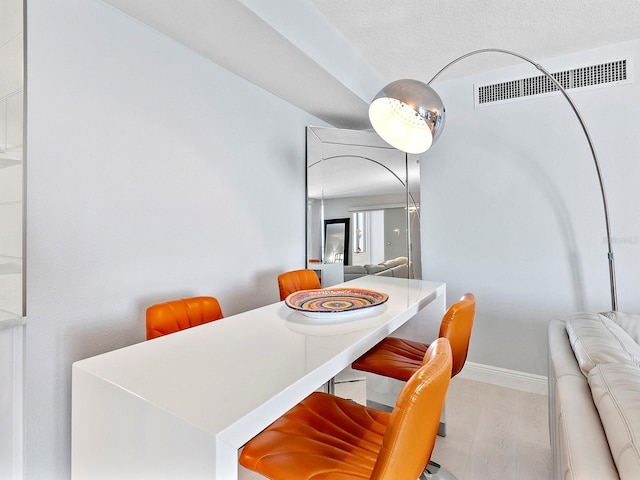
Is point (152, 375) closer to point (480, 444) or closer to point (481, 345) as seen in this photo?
point (480, 444)

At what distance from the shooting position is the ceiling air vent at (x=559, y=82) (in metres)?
2.21

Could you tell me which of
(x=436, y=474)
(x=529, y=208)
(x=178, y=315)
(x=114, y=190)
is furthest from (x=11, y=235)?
(x=529, y=208)

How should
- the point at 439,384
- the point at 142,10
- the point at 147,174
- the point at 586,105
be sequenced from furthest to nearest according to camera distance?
the point at 586,105 < the point at 147,174 < the point at 142,10 < the point at 439,384

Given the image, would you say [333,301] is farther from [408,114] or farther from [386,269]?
[386,269]

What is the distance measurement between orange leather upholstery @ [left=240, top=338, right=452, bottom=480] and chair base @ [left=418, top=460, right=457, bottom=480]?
64 centimetres

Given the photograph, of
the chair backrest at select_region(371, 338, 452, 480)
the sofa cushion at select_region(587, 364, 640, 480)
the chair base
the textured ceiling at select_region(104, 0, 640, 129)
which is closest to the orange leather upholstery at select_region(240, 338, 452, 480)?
the chair backrest at select_region(371, 338, 452, 480)

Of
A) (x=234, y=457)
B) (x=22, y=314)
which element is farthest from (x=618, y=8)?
(x=22, y=314)

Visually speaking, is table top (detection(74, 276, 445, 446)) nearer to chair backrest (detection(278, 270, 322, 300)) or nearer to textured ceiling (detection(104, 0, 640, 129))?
chair backrest (detection(278, 270, 322, 300))

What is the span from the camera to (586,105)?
2.29m

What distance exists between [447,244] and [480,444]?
141cm

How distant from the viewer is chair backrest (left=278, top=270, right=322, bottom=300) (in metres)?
2.12

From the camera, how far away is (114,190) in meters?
1.56

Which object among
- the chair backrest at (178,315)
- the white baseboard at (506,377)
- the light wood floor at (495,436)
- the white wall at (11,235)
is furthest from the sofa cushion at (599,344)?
the white wall at (11,235)

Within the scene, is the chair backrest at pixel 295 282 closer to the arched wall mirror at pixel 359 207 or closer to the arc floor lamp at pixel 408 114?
the arched wall mirror at pixel 359 207
